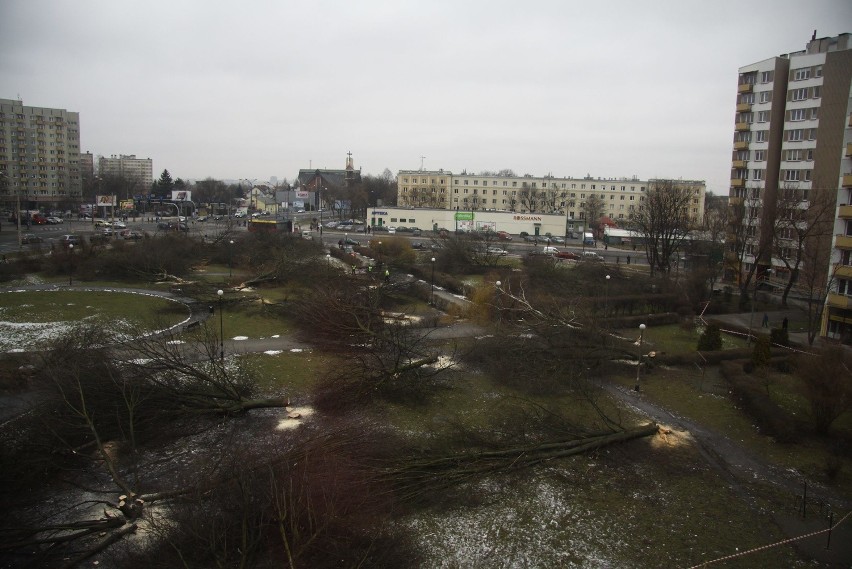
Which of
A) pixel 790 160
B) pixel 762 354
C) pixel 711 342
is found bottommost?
pixel 711 342

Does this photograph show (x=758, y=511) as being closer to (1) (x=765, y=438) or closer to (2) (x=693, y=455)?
(2) (x=693, y=455)

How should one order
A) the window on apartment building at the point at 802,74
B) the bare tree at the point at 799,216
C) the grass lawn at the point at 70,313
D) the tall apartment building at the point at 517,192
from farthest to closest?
the tall apartment building at the point at 517,192 < the window on apartment building at the point at 802,74 < the bare tree at the point at 799,216 < the grass lawn at the point at 70,313

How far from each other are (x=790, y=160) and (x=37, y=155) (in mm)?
98688

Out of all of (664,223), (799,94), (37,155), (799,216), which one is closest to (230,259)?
(664,223)

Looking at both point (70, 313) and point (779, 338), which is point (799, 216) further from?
point (70, 313)

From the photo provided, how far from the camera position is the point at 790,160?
3784 centimetres

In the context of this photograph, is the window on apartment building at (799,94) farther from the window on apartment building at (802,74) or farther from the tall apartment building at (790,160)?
the window on apartment building at (802,74)

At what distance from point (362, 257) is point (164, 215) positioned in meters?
60.4

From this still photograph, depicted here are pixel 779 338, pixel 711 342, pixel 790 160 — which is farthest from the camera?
pixel 790 160

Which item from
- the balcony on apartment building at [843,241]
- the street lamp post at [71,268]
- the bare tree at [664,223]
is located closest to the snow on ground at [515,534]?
the balcony on apartment building at [843,241]

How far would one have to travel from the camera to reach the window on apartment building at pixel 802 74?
36.9 metres

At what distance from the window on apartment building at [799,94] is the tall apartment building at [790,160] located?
6cm

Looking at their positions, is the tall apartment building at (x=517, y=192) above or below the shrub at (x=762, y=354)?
above

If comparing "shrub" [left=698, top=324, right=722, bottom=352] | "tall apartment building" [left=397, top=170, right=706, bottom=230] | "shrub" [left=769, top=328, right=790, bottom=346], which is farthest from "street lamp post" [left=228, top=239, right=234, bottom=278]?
"tall apartment building" [left=397, top=170, right=706, bottom=230]
